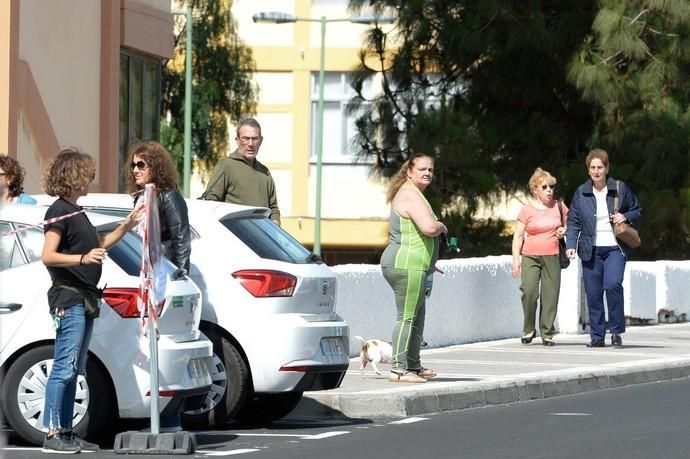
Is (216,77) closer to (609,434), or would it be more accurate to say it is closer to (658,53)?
(658,53)

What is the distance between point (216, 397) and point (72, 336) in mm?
1726

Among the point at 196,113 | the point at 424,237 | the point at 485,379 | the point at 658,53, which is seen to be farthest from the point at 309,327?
the point at 196,113

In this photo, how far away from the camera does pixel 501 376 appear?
15.1 m

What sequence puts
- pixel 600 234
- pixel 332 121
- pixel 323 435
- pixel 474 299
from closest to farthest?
1. pixel 323 435
2. pixel 600 234
3. pixel 474 299
4. pixel 332 121

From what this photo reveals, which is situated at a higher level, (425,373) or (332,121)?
(332,121)

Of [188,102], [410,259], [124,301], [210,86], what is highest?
[210,86]

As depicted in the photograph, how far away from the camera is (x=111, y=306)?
10.6 metres

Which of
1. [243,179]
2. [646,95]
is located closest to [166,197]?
[243,179]

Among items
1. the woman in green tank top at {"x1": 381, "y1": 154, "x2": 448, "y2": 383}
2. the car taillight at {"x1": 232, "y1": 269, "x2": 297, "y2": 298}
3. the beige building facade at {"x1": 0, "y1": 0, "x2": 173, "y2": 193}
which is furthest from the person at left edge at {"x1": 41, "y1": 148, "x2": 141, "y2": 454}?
the beige building facade at {"x1": 0, "y1": 0, "x2": 173, "y2": 193}

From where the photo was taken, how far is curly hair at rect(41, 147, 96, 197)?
1036 cm

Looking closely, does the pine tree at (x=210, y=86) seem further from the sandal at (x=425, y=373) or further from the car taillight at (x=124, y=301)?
the car taillight at (x=124, y=301)

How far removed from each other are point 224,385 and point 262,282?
0.67 metres

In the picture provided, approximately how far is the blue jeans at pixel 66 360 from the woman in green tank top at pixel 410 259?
4.11 metres

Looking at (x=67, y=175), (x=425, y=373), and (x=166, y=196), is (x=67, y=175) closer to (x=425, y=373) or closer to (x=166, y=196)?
(x=166, y=196)
